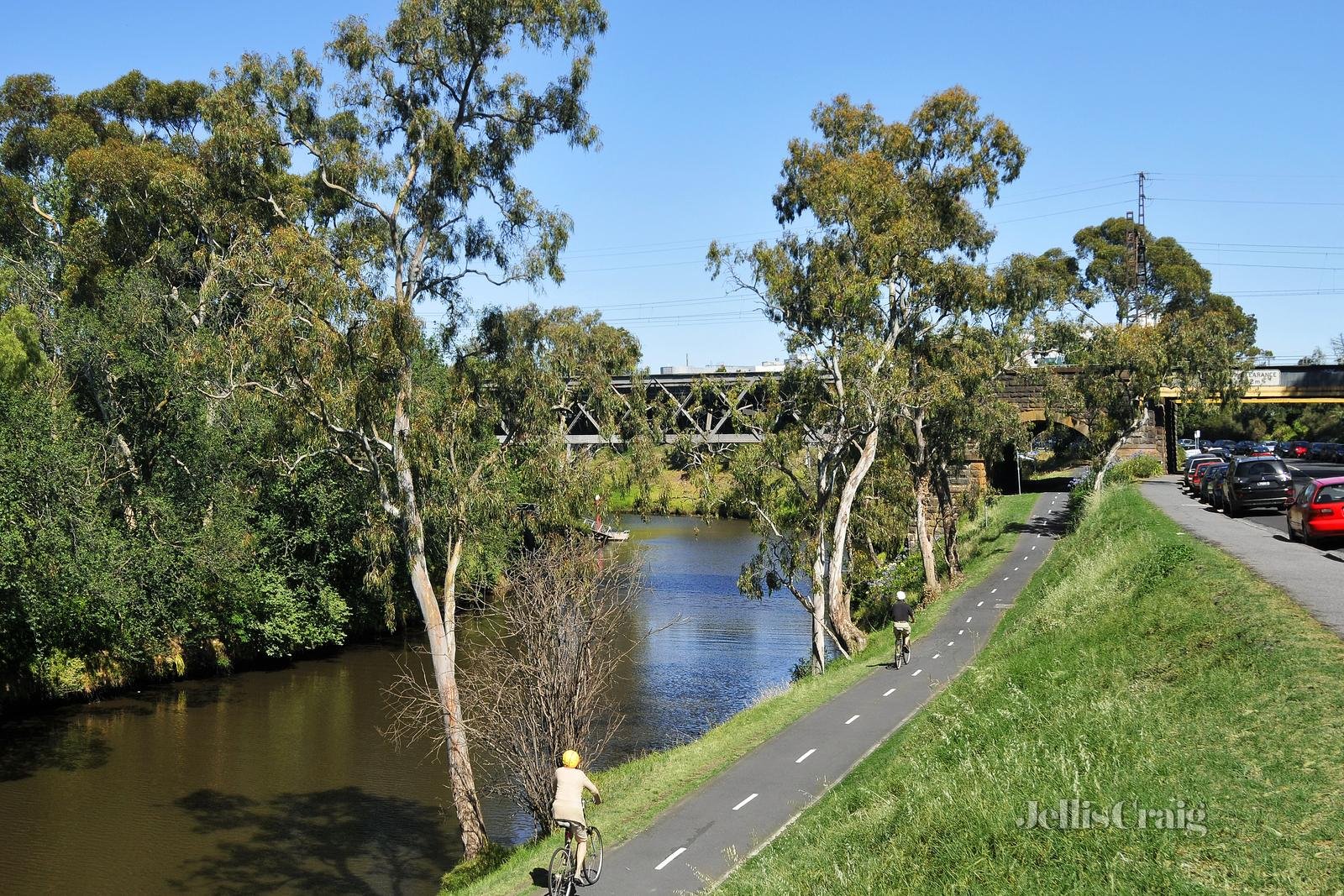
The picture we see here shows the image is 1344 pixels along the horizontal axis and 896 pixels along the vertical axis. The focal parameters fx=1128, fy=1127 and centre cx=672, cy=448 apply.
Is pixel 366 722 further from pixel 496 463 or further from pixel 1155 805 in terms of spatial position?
pixel 1155 805

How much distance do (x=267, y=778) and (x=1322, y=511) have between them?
2472cm

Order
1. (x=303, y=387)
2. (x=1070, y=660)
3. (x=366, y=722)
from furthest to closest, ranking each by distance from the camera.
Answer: (x=366, y=722) < (x=303, y=387) < (x=1070, y=660)

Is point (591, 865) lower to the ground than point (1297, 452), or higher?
lower

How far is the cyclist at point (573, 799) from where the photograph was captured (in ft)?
43.6

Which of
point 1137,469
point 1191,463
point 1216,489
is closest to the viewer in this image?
point 1216,489

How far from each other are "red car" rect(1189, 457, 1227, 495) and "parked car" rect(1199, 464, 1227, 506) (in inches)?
57.4

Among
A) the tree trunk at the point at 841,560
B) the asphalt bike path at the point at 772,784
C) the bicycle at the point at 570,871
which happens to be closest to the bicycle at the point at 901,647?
the asphalt bike path at the point at 772,784

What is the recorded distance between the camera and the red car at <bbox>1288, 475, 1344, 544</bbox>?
2397 centimetres

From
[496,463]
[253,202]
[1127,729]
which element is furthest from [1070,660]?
[253,202]

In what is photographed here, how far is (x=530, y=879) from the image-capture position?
51.4ft

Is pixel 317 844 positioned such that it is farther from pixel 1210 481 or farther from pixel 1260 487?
pixel 1210 481

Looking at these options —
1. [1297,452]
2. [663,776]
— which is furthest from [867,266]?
[1297,452]

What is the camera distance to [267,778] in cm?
2714

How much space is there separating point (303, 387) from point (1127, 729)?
16.0 meters
